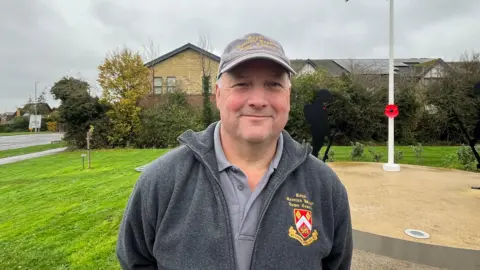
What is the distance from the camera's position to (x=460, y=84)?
595 inches

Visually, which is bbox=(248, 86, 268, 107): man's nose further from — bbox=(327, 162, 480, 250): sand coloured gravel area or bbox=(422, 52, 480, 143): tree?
bbox=(422, 52, 480, 143): tree

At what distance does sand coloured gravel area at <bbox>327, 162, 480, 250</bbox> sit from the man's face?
249 cm

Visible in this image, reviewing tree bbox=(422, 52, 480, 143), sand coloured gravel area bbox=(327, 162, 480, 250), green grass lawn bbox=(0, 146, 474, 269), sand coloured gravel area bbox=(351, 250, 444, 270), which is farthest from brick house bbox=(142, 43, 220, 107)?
sand coloured gravel area bbox=(351, 250, 444, 270)

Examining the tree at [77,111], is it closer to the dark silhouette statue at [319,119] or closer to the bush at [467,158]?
the dark silhouette statue at [319,119]

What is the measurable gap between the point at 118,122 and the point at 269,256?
16.5 metres

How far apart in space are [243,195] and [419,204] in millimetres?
4110

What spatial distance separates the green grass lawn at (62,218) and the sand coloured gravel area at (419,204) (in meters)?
2.99

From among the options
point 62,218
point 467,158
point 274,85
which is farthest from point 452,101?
point 274,85

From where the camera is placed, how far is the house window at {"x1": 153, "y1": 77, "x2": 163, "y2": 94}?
21002mm

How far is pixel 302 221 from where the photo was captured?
1.26m

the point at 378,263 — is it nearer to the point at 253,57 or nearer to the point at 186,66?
the point at 253,57

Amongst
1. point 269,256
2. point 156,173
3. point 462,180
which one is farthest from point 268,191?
point 462,180

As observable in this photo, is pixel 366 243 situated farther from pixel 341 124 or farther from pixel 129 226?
pixel 341 124

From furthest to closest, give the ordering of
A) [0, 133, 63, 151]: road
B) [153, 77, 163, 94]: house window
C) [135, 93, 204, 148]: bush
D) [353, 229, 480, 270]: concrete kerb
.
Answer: [153, 77, 163, 94]: house window, [0, 133, 63, 151]: road, [135, 93, 204, 148]: bush, [353, 229, 480, 270]: concrete kerb
